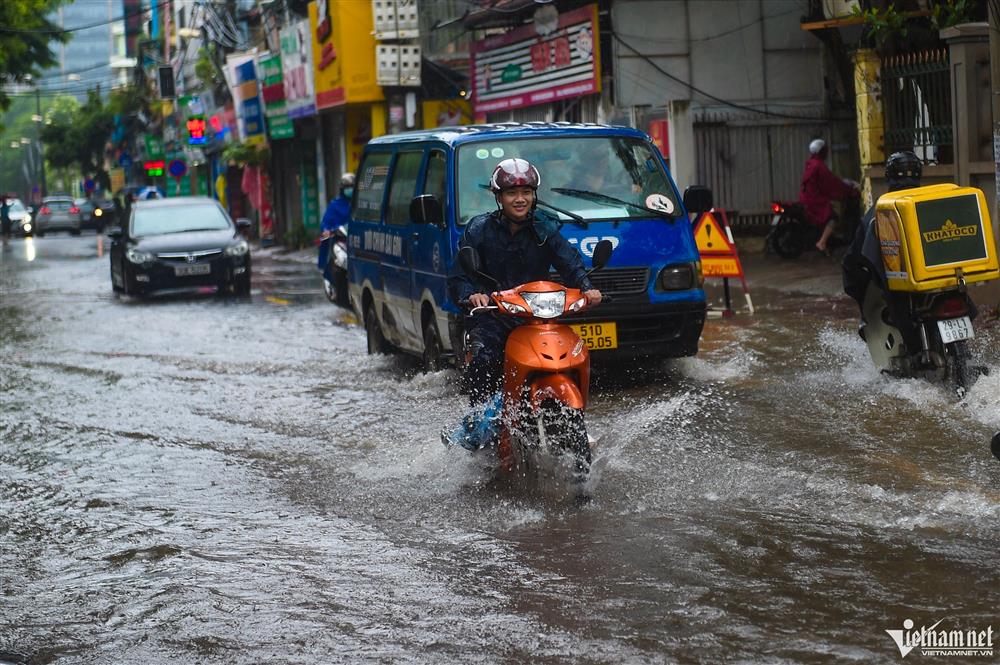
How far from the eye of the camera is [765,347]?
1266cm

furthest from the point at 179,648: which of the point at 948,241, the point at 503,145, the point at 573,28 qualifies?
the point at 573,28

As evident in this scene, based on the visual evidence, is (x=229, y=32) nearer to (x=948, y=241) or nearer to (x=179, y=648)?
(x=948, y=241)

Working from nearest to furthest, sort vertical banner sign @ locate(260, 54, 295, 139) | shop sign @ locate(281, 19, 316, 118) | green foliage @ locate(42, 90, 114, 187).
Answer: shop sign @ locate(281, 19, 316, 118) < vertical banner sign @ locate(260, 54, 295, 139) < green foliage @ locate(42, 90, 114, 187)

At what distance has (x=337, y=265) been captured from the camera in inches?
650

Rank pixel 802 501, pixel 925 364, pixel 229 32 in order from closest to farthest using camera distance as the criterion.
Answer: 1. pixel 802 501
2. pixel 925 364
3. pixel 229 32

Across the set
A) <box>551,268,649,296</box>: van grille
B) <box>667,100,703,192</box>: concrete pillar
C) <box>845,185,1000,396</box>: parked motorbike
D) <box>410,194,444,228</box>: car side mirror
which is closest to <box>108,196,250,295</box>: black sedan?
<box>667,100,703,192</box>: concrete pillar

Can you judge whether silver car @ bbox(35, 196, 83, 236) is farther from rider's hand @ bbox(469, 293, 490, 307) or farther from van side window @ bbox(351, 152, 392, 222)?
rider's hand @ bbox(469, 293, 490, 307)

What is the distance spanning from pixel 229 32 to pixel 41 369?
35.8 m

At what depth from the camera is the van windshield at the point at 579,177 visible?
10.6 metres

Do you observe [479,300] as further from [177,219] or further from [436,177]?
[177,219]

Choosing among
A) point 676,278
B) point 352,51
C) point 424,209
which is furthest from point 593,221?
point 352,51

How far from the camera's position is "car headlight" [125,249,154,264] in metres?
21.5

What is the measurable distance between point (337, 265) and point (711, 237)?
411 centimetres

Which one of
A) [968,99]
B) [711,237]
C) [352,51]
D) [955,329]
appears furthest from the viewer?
[352,51]
